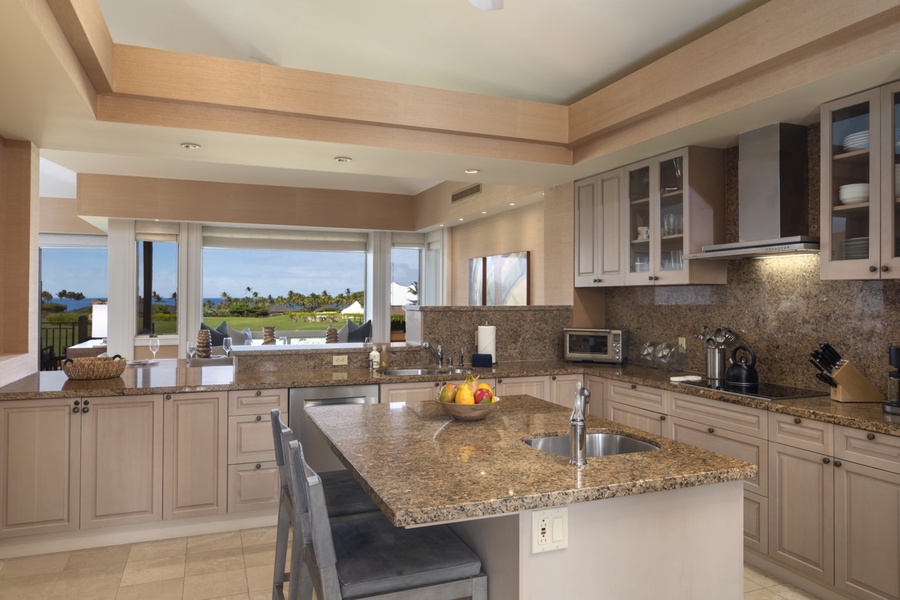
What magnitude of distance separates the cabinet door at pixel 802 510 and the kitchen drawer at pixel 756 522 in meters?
0.03

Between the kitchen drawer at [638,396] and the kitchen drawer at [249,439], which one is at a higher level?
the kitchen drawer at [638,396]

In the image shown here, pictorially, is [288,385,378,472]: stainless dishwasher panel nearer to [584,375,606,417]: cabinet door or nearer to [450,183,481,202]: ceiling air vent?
[584,375,606,417]: cabinet door

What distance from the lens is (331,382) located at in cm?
378

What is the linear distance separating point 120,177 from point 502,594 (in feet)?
23.0

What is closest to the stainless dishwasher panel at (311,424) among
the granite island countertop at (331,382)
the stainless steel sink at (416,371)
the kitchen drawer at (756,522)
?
the granite island countertop at (331,382)

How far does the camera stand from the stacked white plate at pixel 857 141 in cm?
273

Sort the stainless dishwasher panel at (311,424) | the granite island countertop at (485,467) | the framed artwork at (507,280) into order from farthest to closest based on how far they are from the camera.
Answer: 1. the framed artwork at (507,280)
2. the stainless dishwasher panel at (311,424)
3. the granite island countertop at (485,467)

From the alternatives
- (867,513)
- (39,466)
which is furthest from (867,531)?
(39,466)

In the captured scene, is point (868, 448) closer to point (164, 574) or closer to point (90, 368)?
point (164, 574)

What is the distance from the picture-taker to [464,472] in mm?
1708

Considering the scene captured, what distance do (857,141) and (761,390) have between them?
1369 mm

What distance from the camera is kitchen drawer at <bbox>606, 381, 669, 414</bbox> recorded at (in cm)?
365

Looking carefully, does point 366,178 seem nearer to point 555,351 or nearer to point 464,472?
point 555,351

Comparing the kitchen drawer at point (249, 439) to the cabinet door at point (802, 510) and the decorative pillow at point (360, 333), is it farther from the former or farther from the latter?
the decorative pillow at point (360, 333)
